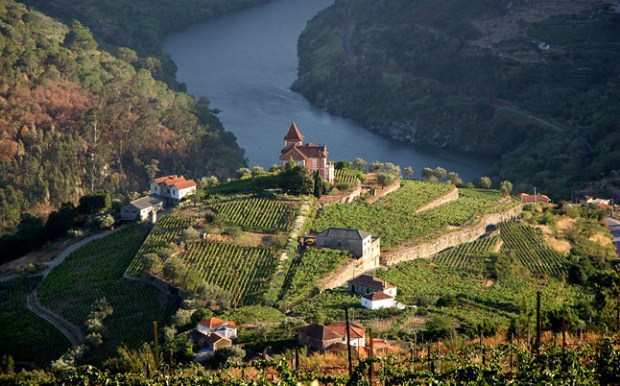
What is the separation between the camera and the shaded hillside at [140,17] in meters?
129

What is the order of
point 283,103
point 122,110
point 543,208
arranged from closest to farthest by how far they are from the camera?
point 543,208
point 122,110
point 283,103

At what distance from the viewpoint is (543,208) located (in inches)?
2847

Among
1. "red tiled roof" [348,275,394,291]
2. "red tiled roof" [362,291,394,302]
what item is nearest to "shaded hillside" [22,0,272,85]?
"red tiled roof" [348,275,394,291]

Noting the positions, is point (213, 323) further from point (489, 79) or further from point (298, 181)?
point (489, 79)

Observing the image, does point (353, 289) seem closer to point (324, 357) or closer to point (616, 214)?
point (324, 357)

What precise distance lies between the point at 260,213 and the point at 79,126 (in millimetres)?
42310

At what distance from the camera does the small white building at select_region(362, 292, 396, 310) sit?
48406mm

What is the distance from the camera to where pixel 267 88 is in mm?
122812

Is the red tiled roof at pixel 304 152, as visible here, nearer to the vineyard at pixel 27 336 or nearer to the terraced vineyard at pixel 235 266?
the terraced vineyard at pixel 235 266

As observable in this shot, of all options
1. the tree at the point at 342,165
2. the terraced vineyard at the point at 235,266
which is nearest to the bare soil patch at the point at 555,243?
the tree at the point at 342,165

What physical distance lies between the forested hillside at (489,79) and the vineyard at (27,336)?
48.2 metres

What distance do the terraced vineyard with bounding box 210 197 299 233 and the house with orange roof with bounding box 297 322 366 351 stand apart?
14.9 m

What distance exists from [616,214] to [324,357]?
40244mm

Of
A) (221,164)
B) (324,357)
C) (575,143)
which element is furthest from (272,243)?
(575,143)
